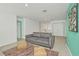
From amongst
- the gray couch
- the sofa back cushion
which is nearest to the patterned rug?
the gray couch

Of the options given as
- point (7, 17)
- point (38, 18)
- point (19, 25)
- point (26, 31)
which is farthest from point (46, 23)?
point (7, 17)

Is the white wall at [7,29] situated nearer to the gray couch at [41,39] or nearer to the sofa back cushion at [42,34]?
the gray couch at [41,39]

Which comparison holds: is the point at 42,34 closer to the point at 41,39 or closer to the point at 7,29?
the point at 41,39

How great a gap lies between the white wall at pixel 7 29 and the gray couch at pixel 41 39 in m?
0.67

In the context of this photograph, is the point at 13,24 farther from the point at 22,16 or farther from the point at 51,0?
the point at 51,0

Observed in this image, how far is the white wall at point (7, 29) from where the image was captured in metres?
3.08

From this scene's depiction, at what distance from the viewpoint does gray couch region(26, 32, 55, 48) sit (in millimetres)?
3008

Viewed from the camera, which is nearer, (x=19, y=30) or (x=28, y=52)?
(x=28, y=52)

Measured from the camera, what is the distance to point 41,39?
10.3 feet

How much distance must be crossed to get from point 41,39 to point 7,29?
1386mm

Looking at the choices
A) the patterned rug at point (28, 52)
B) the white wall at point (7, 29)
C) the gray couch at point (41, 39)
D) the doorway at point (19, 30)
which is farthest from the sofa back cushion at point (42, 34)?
the white wall at point (7, 29)

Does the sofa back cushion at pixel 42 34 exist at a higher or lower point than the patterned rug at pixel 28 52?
higher

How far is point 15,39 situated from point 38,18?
1280 millimetres

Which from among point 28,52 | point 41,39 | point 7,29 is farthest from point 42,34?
point 7,29
